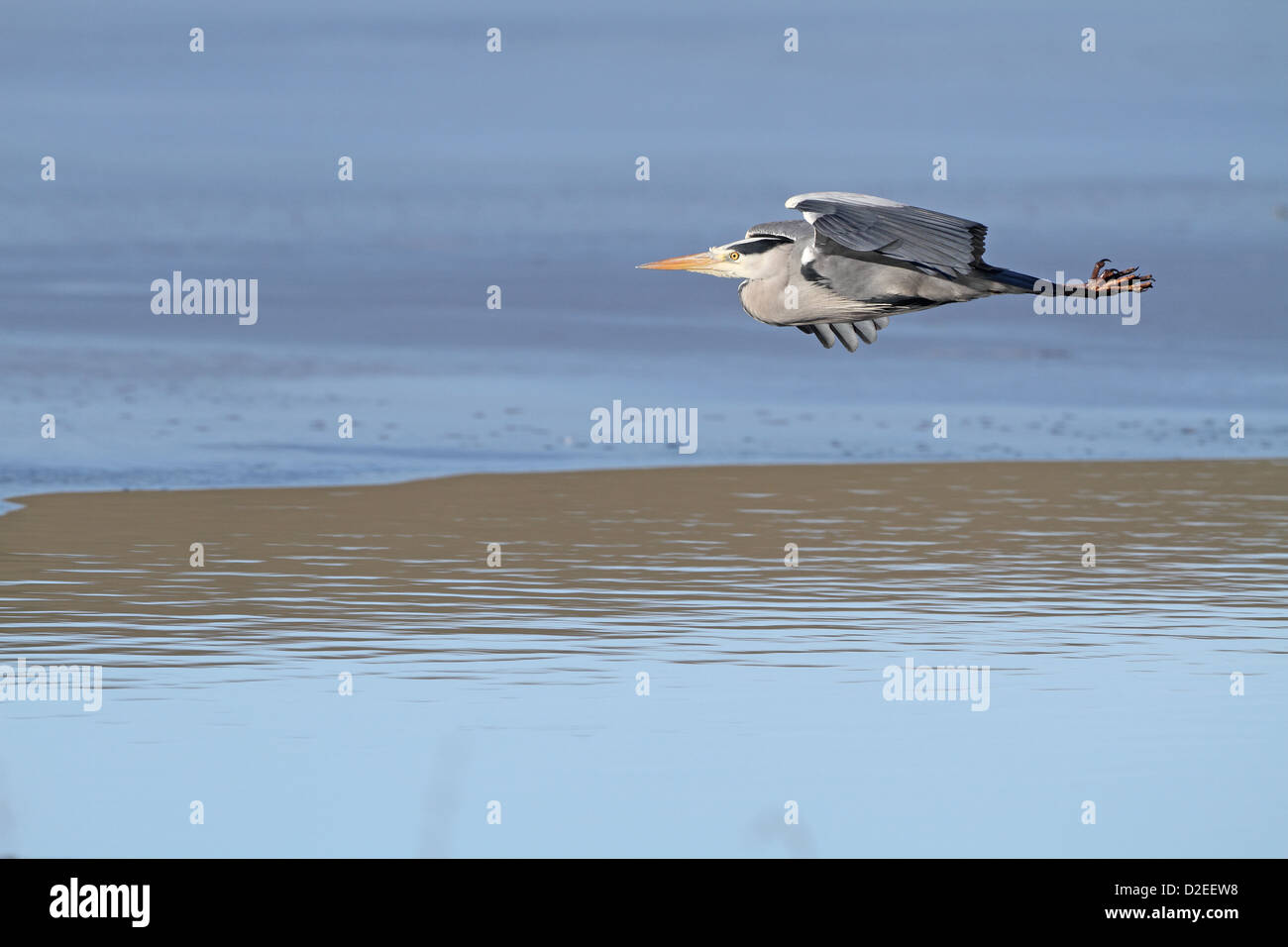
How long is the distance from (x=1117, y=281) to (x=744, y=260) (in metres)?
2.01

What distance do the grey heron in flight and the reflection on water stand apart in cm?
268

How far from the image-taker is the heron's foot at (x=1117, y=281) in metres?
11.5

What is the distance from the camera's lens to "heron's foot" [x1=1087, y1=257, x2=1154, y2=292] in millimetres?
11547

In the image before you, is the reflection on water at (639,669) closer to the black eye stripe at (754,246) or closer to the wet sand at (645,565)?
the wet sand at (645,565)

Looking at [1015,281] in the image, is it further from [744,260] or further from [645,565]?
[645,565]

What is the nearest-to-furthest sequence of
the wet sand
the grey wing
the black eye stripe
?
1. the grey wing
2. the black eye stripe
3. the wet sand

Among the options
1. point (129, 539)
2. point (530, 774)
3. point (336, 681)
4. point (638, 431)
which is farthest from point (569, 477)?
point (530, 774)

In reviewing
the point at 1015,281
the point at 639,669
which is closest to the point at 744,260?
the point at 1015,281

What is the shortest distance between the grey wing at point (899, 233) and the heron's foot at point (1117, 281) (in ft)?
2.46

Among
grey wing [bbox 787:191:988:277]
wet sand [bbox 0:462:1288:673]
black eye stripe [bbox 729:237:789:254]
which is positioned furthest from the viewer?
wet sand [bbox 0:462:1288:673]

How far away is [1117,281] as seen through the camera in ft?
38.5

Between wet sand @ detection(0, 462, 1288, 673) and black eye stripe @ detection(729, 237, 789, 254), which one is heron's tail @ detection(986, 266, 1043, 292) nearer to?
black eye stripe @ detection(729, 237, 789, 254)

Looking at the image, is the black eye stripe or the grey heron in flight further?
the black eye stripe

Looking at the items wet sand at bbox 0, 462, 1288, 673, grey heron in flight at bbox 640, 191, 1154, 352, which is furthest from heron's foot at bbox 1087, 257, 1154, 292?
wet sand at bbox 0, 462, 1288, 673
